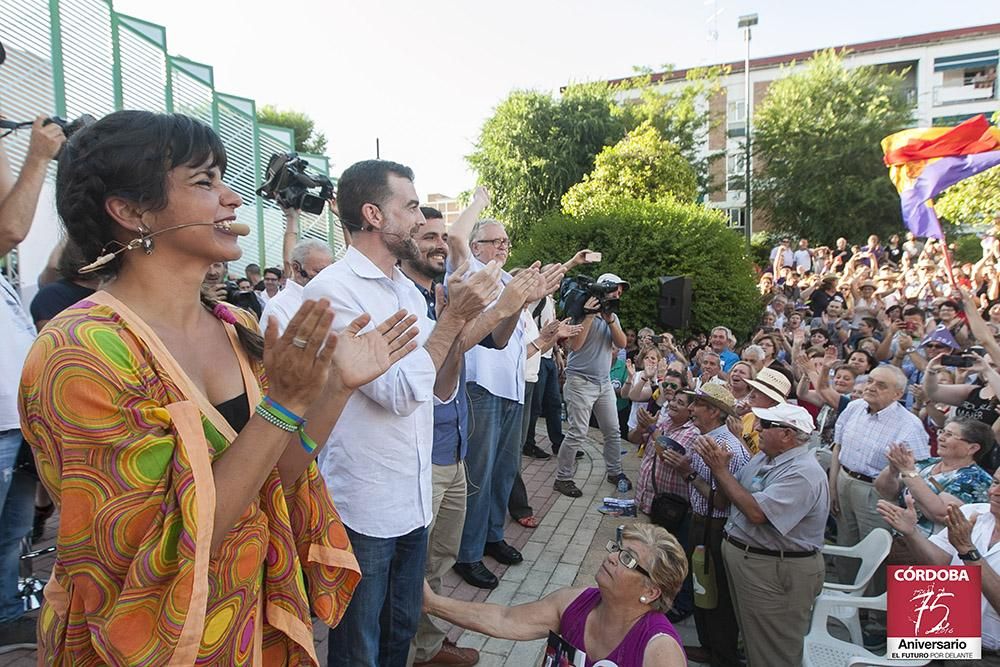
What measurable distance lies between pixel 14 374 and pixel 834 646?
12.9 feet

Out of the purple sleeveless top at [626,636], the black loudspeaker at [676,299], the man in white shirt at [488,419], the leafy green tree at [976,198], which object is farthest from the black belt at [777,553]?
the leafy green tree at [976,198]

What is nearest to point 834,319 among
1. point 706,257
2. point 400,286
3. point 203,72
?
point 706,257

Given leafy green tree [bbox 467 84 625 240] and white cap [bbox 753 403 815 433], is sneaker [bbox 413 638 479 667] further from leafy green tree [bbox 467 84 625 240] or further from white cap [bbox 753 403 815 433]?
leafy green tree [bbox 467 84 625 240]

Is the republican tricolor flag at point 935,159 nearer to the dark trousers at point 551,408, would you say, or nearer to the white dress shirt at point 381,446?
the dark trousers at point 551,408

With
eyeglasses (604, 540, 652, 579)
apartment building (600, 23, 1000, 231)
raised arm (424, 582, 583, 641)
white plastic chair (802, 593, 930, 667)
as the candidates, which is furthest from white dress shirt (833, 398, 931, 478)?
apartment building (600, 23, 1000, 231)

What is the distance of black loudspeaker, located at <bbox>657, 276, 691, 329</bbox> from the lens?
23.7 ft

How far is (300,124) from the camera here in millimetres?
44500

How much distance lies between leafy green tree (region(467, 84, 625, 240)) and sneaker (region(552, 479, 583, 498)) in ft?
62.8

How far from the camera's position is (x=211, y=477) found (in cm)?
114

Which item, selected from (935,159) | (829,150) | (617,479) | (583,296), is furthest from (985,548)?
(829,150)

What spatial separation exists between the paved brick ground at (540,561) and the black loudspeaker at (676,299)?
177 cm

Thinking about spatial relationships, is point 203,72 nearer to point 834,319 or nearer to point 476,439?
point 476,439

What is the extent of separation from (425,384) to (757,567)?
92.5 inches

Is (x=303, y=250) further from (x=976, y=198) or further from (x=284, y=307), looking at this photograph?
(x=976, y=198)
